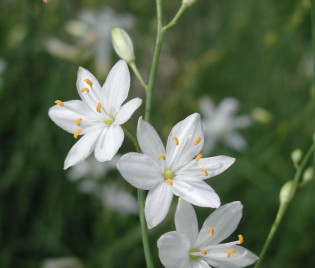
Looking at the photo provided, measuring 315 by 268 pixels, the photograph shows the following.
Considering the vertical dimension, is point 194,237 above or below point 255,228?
above

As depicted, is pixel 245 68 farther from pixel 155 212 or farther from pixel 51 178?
pixel 155 212

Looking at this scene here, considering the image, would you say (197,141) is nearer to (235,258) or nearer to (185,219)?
(185,219)

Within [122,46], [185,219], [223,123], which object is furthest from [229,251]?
[223,123]

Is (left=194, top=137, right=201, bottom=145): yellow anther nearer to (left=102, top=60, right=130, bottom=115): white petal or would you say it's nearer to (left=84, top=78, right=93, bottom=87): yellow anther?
(left=102, top=60, right=130, bottom=115): white petal

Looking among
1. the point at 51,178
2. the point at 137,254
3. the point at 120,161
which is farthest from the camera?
the point at 51,178

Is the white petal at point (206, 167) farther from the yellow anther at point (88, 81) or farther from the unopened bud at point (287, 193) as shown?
the yellow anther at point (88, 81)

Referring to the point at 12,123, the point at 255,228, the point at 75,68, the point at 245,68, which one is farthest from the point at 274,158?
the point at 12,123

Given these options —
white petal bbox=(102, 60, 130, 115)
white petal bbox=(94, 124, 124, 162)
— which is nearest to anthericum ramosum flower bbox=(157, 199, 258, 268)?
white petal bbox=(94, 124, 124, 162)
